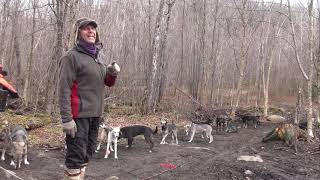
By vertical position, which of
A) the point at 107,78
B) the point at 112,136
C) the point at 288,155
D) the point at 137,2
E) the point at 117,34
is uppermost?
the point at 137,2

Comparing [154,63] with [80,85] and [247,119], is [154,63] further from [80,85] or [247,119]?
[80,85]

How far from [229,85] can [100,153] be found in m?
15.4

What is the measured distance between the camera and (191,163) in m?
8.68

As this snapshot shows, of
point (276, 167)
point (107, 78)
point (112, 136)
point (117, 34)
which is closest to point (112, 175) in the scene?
point (112, 136)

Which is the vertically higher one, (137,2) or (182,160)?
(137,2)

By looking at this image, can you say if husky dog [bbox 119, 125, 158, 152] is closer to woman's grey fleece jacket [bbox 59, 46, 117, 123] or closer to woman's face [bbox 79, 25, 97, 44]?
woman's grey fleece jacket [bbox 59, 46, 117, 123]

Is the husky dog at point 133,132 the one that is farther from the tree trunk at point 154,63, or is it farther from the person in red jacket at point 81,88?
the tree trunk at point 154,63

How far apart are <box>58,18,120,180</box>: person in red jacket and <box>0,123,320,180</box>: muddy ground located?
9.06 ft

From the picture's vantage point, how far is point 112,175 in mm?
7363

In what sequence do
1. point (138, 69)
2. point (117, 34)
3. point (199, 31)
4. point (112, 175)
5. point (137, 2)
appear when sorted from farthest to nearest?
point (137, 2), point (199, 31), point (117, 34), point (138, 69), point (112, 175)

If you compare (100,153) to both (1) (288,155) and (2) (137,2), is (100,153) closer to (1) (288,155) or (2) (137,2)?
(1) (288,155)

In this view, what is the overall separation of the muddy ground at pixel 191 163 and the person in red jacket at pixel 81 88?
109 inches

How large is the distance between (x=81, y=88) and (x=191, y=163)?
A: 198 inches

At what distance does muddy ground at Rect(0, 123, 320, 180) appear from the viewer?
24.6ft
